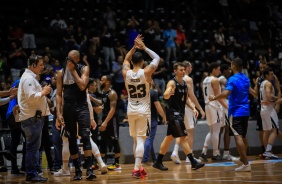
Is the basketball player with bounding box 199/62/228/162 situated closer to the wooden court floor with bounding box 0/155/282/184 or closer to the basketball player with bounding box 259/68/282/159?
the basketball player with bounding box 259/68/282/159

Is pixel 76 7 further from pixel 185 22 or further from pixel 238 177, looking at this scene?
pixel 238 177

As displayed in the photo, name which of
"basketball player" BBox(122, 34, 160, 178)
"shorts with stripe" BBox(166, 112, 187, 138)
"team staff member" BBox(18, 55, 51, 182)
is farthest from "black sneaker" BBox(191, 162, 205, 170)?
"team staff member" BBox(18, 55, 51, 182)

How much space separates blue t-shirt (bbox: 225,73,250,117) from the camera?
10133mm

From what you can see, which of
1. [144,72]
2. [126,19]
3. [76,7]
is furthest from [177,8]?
[144,72]

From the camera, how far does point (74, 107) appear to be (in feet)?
31.0

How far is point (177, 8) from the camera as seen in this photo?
77.5 ft

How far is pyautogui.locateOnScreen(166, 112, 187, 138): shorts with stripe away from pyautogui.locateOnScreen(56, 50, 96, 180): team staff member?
2034mm

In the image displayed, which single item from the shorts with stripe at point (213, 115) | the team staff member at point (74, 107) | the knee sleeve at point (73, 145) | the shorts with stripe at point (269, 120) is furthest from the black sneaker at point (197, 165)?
the shorts with stripe at point (269, 120)

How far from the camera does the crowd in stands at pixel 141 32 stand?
18.1 meters

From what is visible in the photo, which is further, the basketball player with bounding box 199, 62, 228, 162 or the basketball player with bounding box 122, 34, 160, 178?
the basketball player with bounding box 199, 62, 228, 162

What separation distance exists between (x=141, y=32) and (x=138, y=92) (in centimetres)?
1095

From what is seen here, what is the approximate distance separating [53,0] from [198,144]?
911 cm

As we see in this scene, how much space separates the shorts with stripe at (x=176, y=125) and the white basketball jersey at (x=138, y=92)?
121 cm

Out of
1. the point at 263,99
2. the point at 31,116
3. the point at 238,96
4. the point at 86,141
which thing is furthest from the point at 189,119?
the point at 31,116
